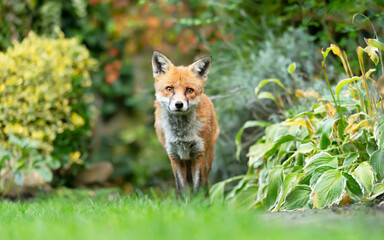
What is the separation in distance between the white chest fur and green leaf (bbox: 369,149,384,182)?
1533mm

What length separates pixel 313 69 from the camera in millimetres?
5945

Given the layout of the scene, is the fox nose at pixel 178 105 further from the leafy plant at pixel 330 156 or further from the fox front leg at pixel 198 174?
the leafy plant at pixel 330 156

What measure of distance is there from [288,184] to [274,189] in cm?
22

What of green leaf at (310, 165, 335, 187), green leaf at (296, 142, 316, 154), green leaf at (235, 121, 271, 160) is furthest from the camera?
green leaf at (235, 121, 271, 160)

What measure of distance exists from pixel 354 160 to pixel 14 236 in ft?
8.59

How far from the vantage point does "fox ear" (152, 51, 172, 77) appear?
426 cm

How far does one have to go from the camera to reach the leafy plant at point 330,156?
3.39 m

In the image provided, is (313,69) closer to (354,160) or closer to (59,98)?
(354,160)

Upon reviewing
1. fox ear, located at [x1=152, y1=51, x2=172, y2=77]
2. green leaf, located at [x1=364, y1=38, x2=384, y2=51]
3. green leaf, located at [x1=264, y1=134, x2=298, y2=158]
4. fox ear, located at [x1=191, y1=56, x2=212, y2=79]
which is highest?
fox ear, located at [x1=152, y1=51, x2=172, y2=77]

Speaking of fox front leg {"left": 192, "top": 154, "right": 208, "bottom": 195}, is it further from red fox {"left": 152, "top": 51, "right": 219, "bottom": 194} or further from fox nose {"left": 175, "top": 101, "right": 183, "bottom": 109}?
fox nose {"left": 175, "top": 101, "right": 183, "bottom": 109}

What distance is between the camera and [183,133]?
4.26 metres

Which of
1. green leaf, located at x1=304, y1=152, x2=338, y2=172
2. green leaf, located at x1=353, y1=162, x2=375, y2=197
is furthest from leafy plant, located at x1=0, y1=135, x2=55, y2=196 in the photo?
green leaf, located at x1=353, y1=162, x2=375, y2=197

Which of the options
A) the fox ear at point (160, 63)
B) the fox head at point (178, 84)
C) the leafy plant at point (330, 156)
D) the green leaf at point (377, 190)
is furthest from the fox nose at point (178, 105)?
the green leaf at point (377, 190)

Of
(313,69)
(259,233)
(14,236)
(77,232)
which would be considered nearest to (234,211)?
(259,233)
